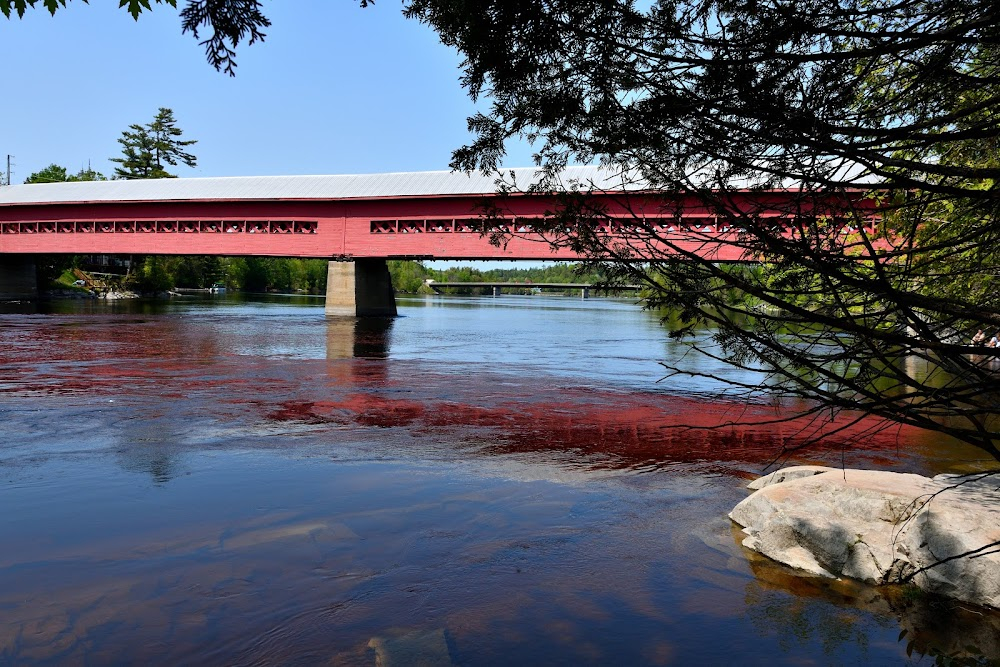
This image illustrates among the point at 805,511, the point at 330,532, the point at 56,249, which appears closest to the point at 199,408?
the point at 330,532

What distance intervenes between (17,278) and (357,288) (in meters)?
20.7

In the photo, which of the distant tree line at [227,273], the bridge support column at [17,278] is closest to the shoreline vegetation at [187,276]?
the distant tree line at [227,273]

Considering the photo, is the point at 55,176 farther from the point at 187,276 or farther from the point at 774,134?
the point at 774,134

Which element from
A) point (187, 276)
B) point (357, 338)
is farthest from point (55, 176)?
point (357, 338)

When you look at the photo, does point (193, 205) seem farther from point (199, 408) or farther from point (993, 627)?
point (993, 627)

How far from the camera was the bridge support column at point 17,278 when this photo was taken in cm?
4191

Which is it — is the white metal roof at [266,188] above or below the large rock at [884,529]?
above

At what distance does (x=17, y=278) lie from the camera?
42.6 metres

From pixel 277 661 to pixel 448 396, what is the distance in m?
8.82

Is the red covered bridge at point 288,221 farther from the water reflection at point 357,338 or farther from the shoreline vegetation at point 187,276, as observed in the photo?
the shoreline vegetation at point 187,276

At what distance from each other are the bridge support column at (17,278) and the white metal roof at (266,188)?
12.8ft

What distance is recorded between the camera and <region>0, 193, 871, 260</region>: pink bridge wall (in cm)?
3089

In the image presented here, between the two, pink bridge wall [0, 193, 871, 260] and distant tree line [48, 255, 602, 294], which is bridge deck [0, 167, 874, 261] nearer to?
pink bridge wall [0, 193, 871, 260]

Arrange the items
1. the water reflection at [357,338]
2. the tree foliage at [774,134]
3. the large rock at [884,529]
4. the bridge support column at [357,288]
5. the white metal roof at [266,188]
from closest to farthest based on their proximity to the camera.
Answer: the tree foliage at [774,134] → the large rock at [884,529] → the water reflection at [357,338] → the white metal roof at [266,188] → the bridge support column at [357,288]
